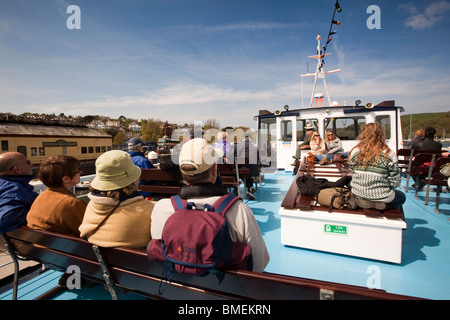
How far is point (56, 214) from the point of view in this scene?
1.97 metres

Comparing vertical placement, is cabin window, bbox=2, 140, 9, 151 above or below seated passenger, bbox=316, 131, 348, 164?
above

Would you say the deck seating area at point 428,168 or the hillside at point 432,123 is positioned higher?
the hillside at point 432,123

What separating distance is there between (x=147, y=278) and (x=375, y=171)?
265cm

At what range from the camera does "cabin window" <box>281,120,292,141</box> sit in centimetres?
931

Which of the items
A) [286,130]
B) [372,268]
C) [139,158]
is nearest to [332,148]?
[286,130]

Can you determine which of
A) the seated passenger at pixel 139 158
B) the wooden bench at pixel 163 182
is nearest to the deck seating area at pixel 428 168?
the wooden bench at pixel 163 182

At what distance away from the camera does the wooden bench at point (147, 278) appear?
3.82 feet

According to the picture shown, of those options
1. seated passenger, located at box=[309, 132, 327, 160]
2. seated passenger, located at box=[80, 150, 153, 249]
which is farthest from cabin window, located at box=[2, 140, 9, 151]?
seated passenger, located at box=[80, 150, 153, 249]

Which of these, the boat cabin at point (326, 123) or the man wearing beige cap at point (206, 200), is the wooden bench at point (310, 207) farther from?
the boat cabin at point (326, 123)

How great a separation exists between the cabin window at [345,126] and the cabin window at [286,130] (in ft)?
4.39

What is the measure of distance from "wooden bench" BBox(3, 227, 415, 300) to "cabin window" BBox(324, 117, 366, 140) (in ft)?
27.6

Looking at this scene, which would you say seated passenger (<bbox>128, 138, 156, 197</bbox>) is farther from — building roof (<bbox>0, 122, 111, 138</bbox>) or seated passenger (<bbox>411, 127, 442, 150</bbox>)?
building roof (<bbox>0, 122, 111, 138</bbox>)
